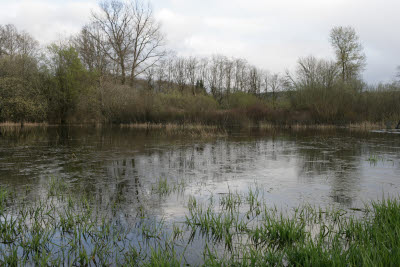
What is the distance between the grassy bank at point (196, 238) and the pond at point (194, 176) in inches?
8.8

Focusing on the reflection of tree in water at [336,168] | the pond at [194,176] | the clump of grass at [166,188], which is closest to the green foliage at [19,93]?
the pond at [194,176]

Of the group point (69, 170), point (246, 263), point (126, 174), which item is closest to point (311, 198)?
point (246, 263)

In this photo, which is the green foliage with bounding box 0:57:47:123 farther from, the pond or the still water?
the still water

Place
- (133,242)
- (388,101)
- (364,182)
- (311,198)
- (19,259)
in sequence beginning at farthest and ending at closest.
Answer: (388,101)
(364,182)
(311,198)
(133,242)
(19,259)

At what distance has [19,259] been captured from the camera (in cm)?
323

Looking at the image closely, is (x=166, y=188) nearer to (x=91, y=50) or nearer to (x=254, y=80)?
(x=91, y=50)

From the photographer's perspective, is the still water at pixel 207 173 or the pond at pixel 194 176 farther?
the still water at pixel 207 173

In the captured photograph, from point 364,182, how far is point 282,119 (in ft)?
70.2

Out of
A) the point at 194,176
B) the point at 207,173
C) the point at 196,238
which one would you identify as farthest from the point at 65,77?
the point at 196,238

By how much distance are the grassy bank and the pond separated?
0.73ft

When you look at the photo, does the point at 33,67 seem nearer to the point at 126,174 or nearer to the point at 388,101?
the point at 126,174

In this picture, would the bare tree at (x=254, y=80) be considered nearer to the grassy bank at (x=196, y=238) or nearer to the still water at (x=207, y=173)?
the still water at (x=207, y=173)

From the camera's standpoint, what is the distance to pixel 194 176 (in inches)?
298

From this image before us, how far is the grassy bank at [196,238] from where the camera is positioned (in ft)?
9.68
